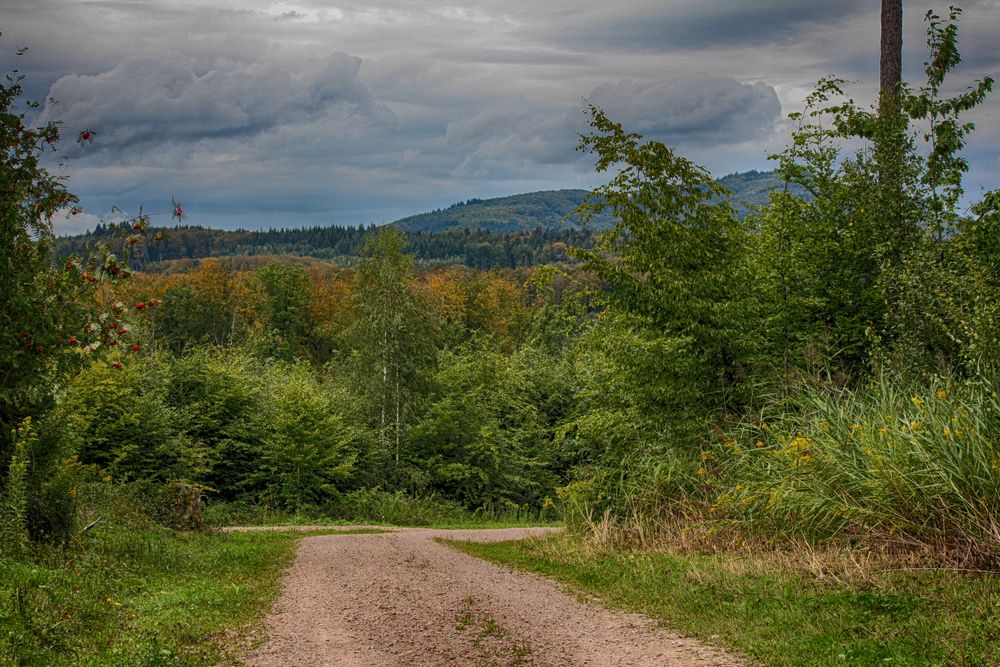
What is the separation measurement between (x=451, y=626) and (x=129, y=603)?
3.34 metres

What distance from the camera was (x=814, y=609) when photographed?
24.7ft

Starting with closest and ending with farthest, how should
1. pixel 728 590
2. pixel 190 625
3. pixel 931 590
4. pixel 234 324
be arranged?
pixel 931 590 < pixel 190 625 < pixel 728 590 < pixel 234 324

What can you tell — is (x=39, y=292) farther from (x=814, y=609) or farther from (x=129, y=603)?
(x=814, y=609)

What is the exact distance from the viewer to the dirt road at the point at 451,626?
707cm

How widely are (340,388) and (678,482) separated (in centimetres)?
2346

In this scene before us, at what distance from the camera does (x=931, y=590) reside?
24.2ft

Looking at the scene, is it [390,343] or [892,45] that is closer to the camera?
[892,45]

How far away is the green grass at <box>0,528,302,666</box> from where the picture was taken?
22.0ft

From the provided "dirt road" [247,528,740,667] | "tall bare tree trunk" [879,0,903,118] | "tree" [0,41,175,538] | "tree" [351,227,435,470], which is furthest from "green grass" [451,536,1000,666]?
"tree" [351,227,435,470]

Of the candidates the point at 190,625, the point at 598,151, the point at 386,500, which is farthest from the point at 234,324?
the point at 190,625

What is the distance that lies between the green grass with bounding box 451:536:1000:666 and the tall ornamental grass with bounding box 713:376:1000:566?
759 mm

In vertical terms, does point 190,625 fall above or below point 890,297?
below

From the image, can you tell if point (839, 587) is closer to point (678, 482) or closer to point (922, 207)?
point (678, 482)

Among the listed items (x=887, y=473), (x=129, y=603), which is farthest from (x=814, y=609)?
(x=129, y=603)
